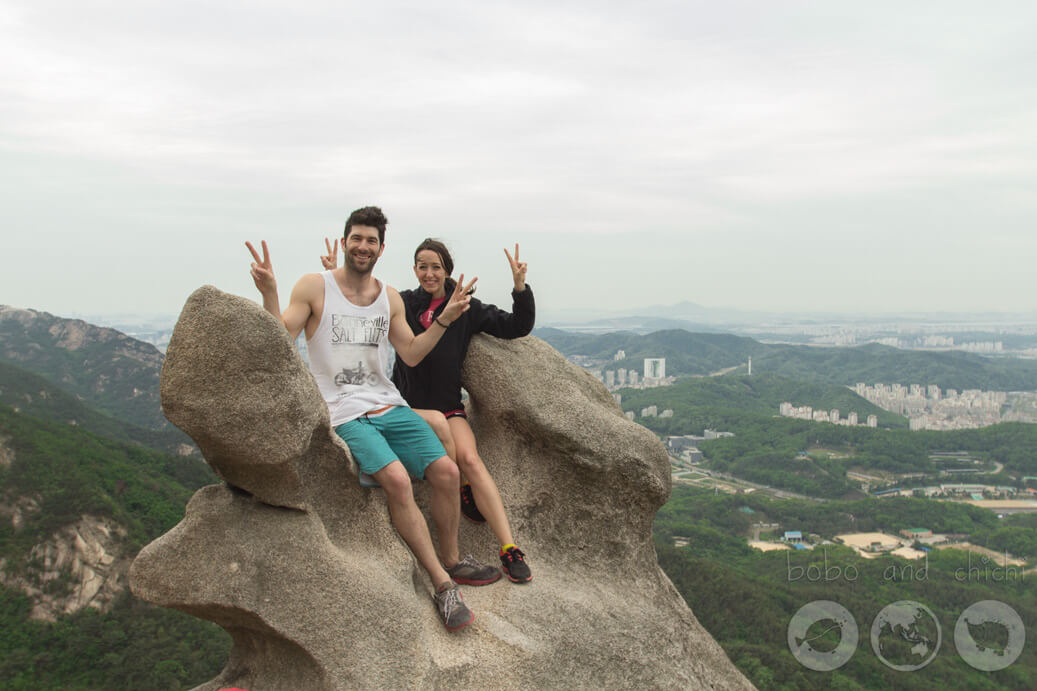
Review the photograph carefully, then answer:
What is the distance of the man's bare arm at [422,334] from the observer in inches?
238

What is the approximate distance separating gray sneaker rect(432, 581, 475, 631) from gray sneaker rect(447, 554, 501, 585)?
1.50ft

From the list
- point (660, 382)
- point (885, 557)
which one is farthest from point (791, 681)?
point (660, 382)

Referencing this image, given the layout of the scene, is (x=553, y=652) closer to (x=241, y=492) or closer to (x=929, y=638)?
(x=241, y=492)

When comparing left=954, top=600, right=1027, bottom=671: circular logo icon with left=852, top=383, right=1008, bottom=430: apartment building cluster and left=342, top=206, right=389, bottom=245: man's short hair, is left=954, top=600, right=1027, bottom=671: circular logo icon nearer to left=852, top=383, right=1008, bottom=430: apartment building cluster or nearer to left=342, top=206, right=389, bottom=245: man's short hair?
left=342, top=206, right=389, bottom=245: man's short hair

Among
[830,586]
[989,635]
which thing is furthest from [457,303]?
[989,635]

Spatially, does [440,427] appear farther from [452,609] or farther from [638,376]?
[638,376]

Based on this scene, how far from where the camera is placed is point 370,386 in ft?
19.1

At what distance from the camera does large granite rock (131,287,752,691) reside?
496cm

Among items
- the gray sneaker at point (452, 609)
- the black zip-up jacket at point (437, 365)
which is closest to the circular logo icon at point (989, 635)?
the black zip-up jacket at point (437, 365)

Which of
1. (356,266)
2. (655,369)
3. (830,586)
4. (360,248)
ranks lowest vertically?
(830,586)

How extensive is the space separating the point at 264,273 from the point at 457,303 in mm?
1544

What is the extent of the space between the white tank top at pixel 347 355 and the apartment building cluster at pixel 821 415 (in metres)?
99.2

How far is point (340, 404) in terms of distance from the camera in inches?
224

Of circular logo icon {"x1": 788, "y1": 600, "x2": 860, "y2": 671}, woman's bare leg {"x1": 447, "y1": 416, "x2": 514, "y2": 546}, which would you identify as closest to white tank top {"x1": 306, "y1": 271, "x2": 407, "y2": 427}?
woman's bare leg {"x1": 447, "y1": 416, "x2": 514, "y2": 546}
